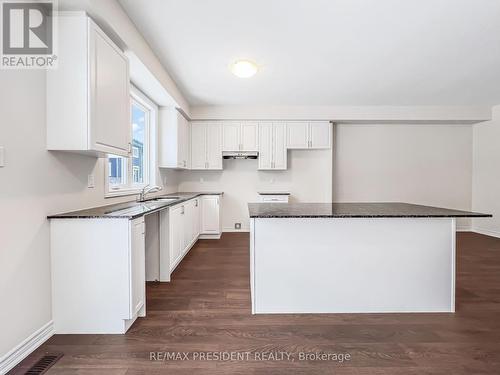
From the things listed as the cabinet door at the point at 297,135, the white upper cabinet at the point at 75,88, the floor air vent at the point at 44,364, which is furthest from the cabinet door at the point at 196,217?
the floor air vent at the point at 44,364

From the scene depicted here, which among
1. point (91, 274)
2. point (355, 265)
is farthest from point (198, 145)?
point (355, 265)

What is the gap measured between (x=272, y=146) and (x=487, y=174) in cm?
451

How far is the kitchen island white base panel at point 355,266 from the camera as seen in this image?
2363mm

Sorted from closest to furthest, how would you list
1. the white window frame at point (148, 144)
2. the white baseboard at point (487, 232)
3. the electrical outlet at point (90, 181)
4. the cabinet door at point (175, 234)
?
1. the electrical outlet at point (90, 181)
2. the cabinet door at point (175, 234)
3. the white window frame at point (148, 144)
4. the white baseboard at point (487, 232)

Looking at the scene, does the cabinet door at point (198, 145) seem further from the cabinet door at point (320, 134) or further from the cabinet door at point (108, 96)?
the cabinet door at point (108, 96)

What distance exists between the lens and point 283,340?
1.97 metres

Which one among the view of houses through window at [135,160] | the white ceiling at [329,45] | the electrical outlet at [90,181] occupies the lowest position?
the electrical outlet at [90,181]

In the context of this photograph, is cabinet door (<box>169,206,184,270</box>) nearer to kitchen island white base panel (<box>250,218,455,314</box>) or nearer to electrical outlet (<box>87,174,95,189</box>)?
electrical outlet (<box>87,174,95,189</box>)

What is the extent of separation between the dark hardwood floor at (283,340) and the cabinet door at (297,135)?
345cm

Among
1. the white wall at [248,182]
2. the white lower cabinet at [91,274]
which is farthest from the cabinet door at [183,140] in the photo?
the white lower cabinet at [91,274]

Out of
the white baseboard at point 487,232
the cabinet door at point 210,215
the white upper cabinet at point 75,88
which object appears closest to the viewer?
the white upper cabinet at point 75,88

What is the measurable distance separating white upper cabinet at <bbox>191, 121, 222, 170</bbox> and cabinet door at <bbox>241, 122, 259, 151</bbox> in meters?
0.47

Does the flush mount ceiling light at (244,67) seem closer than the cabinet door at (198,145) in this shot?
Yes

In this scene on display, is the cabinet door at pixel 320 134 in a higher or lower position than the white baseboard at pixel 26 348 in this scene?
higher
